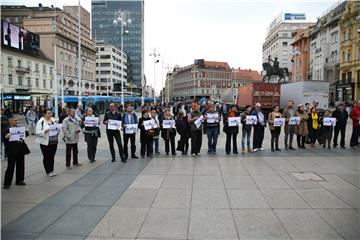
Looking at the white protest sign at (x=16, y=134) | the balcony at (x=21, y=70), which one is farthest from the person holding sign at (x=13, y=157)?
the balcony at (x=21, y=70)

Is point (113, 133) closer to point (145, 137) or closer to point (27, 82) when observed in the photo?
point (145, 137)

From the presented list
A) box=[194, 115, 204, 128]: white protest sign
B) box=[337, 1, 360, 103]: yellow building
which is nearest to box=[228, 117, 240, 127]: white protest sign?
box=[194, 115, 204, 128]: white protest sign

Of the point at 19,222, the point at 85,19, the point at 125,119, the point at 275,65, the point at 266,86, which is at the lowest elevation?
the point at 19,222

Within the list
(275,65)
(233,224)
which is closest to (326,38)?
(275,65)

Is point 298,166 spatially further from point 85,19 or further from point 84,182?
point 85,19

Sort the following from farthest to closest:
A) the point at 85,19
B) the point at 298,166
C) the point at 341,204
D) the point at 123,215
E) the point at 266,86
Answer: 1. the point at 85,19
2. the point at 266,86
3. the point at 298,166
4. the point at 341,204
5. the point at 123,215

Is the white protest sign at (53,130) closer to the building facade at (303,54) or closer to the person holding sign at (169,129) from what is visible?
the person holding sign at (169,129)

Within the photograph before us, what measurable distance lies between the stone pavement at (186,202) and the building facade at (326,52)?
54496mm

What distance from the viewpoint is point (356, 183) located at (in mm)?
7805

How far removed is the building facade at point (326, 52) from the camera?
62.0m

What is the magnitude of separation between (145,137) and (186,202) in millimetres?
5365

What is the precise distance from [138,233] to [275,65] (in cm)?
5685

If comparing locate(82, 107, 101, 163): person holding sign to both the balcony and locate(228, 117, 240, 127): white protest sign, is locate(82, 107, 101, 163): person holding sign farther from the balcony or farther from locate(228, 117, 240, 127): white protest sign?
the balcony

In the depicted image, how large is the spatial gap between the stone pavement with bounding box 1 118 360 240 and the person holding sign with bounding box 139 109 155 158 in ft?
4.07
